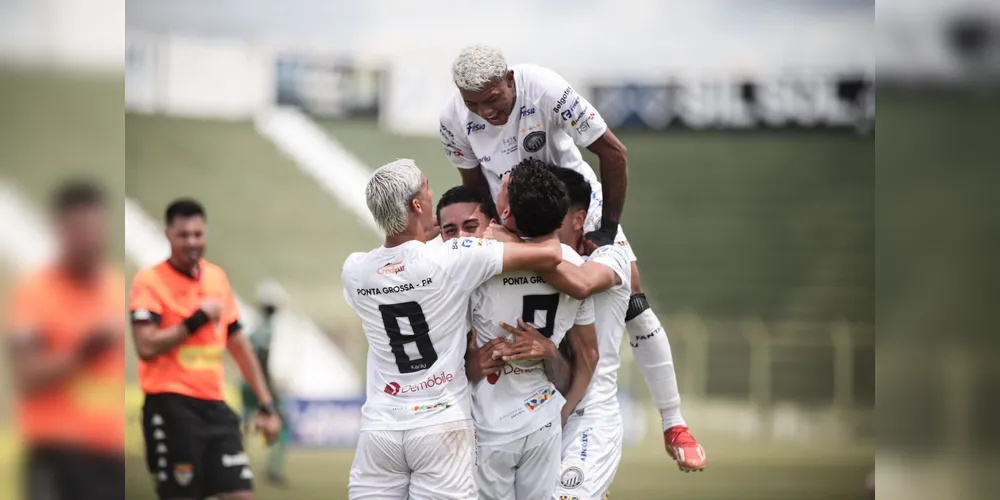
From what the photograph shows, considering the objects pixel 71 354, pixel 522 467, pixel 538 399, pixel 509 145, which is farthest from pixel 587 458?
pixel 71 354

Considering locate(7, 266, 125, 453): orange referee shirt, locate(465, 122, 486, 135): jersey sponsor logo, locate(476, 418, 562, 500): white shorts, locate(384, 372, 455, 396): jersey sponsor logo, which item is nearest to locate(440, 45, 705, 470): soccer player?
locate(465, 122, 486, 135): jersey sponsor logo

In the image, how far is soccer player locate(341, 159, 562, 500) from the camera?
135 inches

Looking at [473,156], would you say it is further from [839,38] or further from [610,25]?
[839,38]

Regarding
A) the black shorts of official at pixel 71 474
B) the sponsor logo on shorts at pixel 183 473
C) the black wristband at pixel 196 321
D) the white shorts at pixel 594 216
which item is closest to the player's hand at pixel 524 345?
the white shorts at pixel 594 216

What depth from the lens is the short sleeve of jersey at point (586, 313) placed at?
386 cm

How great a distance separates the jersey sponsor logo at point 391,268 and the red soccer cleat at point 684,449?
1.69 m

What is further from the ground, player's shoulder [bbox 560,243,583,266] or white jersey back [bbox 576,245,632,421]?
player's shoulder [bbox 560,243,583,266]

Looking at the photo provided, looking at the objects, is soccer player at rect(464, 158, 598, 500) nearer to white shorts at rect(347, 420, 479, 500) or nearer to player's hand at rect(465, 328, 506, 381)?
player's hand at rect(465, 328, 506, 381)

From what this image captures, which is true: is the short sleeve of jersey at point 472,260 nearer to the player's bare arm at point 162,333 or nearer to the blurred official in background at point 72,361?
the blurred official in background at point 72,361

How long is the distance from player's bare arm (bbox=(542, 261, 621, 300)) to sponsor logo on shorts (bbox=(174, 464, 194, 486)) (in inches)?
144

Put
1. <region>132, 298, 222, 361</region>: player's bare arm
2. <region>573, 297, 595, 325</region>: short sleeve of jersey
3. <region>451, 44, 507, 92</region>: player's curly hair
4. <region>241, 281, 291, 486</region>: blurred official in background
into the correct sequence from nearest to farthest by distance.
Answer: <region>451, 44, 507, 92</region>: player's curly hair, <region>573, 297, 595, 325</region>: short sleeve of jersey, <region>132, 298, 222, 361</region>: player's bare arm, <region>241, 281, 291, 486</region>: blurred official in background

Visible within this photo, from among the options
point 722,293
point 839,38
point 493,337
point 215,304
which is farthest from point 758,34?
point 493,337

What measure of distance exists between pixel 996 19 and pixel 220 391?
5525mm

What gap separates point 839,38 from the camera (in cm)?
1004
